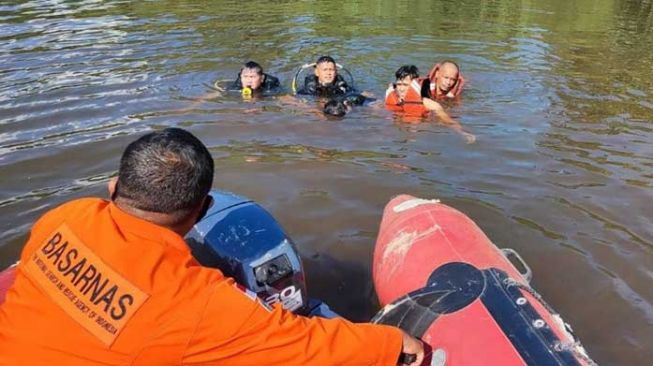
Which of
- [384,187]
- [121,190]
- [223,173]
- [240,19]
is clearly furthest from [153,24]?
[121,190]

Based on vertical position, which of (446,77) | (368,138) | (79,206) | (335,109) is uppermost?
(79,206)

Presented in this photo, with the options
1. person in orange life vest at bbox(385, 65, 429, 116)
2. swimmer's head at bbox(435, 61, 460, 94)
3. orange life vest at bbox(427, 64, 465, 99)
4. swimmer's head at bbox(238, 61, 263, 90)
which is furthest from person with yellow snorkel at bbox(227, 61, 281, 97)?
swimmer's head at bbox(435, 61, 460, 94)

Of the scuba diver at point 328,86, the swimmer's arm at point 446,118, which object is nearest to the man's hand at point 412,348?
the swimmer's arm at point 446,118

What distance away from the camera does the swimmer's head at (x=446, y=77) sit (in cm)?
793

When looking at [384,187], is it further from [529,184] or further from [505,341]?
[505,341]

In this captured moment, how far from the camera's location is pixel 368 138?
22.3ft

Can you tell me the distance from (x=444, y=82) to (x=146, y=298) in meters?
6.77

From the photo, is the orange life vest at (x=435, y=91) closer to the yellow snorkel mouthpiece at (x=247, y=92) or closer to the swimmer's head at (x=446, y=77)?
the swimmer's head at (x=446, y=77)

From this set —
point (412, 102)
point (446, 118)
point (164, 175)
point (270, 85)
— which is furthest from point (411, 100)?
point (164, 175)

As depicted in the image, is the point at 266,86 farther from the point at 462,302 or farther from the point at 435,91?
the point at 462,302

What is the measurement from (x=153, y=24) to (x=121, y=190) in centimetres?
1155

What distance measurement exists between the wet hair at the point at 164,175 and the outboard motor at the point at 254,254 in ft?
2.93

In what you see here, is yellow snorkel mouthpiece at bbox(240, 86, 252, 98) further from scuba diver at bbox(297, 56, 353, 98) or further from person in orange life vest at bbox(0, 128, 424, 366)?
person in orange life vest at bbox(0, 128, 424, 366)

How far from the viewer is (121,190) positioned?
2000mm
